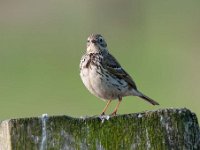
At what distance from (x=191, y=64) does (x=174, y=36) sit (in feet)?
17.6

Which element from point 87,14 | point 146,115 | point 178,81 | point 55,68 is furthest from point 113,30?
point 146,115

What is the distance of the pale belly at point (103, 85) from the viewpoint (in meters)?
9.80

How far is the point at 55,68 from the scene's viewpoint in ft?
75.8

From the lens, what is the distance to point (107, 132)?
183 inches

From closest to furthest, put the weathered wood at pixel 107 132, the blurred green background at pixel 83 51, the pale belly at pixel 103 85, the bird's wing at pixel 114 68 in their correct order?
the weathered wood at pixel 107 132 < the pale belly at pixel 103 85 < the bird's wing at pixel 114 68 < the blurred green background at pixel 83 51

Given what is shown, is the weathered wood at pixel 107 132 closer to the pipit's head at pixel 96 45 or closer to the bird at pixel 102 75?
the bird at pixel 102 75

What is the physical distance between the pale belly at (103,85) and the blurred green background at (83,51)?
5223 millimetres

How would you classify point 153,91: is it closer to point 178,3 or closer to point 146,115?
point 178,3

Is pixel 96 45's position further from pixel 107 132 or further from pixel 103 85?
pixel 107 132

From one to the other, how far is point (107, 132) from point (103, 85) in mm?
5316

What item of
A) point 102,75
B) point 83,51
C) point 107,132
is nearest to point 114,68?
point 102,75

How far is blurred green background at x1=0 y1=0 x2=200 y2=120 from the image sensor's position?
1881 centimetres

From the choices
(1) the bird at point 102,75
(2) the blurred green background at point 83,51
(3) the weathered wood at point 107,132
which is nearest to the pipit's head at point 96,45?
(1) the bird at point 102,75

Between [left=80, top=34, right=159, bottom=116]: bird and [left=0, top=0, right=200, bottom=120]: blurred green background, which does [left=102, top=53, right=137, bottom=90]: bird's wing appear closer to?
[left=80, top=34, right=159, bottom=116]: bird
